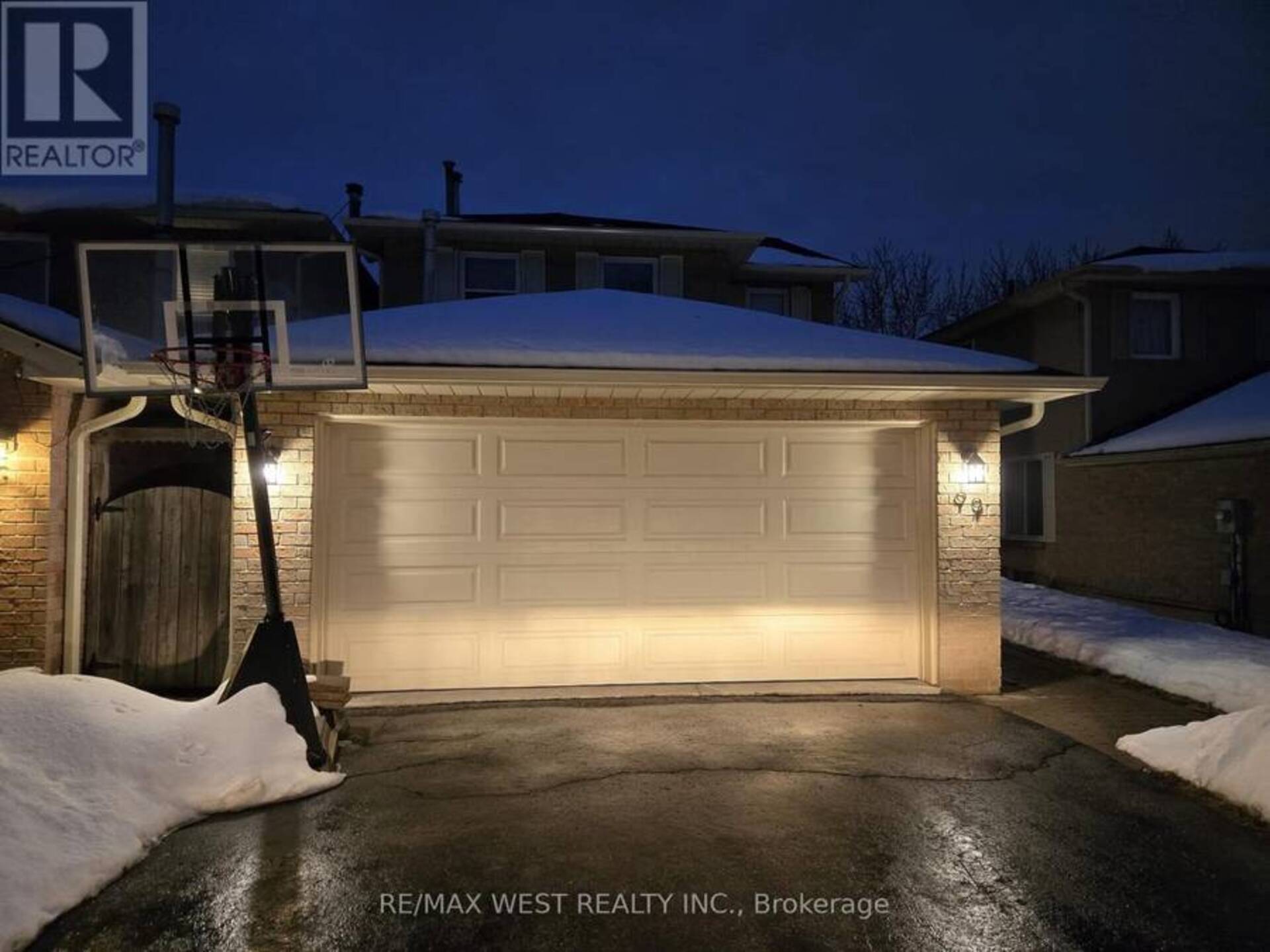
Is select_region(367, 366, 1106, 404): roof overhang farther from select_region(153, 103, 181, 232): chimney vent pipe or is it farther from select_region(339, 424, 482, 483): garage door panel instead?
select_region(153, 103, 181, 232): chimney vent pipe

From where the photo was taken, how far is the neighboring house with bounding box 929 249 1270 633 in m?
10.2

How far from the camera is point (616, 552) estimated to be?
255 inches

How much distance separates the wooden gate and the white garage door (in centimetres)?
104

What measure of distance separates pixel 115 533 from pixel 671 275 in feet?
35.8

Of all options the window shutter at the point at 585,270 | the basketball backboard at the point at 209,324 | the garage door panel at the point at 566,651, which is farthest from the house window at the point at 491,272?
the garage door panel at the point at 566,651

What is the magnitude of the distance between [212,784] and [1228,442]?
11636mm

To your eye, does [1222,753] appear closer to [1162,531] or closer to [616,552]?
[616,552]

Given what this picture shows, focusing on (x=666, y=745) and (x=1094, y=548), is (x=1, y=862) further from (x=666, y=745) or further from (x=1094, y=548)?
(x=1094, y=548)

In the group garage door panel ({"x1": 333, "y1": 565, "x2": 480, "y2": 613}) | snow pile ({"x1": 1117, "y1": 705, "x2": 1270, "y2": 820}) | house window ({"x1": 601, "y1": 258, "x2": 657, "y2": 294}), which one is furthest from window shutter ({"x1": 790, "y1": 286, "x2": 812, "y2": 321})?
snow pile ({"x1": 1117, "y1": 705, "x2": 1270, "y2": 820})

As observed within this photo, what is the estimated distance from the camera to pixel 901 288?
29.9 m

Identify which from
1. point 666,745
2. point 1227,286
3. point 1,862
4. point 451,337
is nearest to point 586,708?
point 666,745

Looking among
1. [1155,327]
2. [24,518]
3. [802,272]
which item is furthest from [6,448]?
[1155,327]

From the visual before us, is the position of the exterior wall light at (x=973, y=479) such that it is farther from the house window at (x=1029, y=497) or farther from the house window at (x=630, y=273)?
the house window at (x=630, y=273)

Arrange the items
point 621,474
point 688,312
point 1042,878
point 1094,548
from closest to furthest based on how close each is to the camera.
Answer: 1. point 1042,878
2. point 621,474
3. point 688,312
4. point 1094,548
